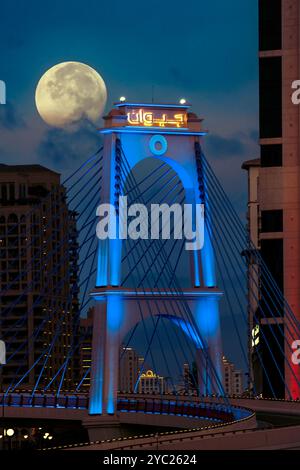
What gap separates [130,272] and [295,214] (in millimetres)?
26828

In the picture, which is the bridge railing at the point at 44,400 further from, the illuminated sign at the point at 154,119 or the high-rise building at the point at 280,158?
the illuminated sign at the point at 154,119

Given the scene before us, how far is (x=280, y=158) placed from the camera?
113 meters

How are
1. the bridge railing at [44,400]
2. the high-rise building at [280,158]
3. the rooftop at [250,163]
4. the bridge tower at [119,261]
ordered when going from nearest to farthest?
the bridge tower at [119,261], the bridge railing at [44,400], the high-rise building at [280,158], the rooftop at [250,163]

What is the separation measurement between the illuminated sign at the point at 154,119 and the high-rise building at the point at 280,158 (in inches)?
859

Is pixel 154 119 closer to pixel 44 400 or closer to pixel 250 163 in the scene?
pixel 44 400

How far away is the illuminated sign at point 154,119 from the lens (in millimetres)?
90431

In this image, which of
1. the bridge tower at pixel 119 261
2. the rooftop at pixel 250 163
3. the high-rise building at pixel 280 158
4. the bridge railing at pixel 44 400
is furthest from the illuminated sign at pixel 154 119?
the rooftop at pixel 250 163

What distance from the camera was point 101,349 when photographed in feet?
289

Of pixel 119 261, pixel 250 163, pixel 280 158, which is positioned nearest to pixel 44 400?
pixel 119 261

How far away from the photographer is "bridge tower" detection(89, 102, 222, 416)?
8775 centimetres

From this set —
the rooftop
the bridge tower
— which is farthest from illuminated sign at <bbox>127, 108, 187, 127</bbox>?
the rooftop

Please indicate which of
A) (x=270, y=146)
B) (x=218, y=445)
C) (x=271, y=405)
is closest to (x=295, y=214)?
(x=270, y=146)

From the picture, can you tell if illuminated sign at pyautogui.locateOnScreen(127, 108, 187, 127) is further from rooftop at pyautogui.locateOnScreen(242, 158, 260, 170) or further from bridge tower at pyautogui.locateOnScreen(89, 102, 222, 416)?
rooftop at pyautogui.locateOnScreen(242, 158, 260, 170)
